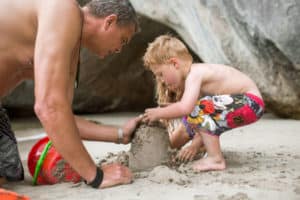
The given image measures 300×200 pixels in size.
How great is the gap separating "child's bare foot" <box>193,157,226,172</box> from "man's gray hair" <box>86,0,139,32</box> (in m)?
0.76

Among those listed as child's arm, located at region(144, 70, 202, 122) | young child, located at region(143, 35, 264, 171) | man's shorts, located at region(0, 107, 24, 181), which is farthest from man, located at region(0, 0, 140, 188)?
young child, located at region(143, 35, 264, 171)

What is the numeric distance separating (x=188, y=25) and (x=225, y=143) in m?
1.77

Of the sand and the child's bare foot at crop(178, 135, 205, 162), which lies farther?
the child's bare foot at crop(178, 135, 205, 162)

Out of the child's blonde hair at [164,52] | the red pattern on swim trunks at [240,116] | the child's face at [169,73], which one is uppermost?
the child's blonde hair at [164,52]

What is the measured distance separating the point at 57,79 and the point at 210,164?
90 centimetres

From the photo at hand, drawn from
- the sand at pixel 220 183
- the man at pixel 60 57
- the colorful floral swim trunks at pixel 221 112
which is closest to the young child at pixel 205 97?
the colorful floral swim trunks at pixel 221 112

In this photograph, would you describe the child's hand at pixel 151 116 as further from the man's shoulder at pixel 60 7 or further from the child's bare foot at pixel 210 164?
the man's shoulder at pixel 60 7

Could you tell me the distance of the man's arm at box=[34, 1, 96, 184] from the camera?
1854mm

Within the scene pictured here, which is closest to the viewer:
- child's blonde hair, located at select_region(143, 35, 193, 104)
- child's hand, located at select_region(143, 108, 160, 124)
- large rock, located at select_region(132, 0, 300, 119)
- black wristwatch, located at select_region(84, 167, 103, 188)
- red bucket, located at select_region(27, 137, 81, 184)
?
black wristwatch, located at select_region(84, 167, 103, 188)

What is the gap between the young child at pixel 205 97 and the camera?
2.40m

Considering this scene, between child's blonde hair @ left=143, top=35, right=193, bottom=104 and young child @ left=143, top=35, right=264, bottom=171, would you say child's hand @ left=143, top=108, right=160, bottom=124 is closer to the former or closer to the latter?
young child @ left=143, top=35, right=264, bottom=171

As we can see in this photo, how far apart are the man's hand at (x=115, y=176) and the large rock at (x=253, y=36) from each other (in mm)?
2078

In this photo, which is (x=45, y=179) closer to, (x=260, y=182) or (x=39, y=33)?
(x=39, y=33)

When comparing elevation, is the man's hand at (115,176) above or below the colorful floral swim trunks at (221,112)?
below
